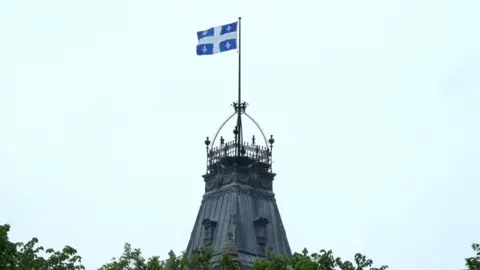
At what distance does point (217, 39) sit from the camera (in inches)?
4409

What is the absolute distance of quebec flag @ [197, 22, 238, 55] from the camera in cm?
11156

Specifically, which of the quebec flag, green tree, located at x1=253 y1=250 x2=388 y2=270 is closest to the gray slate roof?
the quebec flag

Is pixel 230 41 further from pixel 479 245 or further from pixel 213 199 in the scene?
pixel 479 245

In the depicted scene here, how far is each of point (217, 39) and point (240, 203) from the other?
1275 cm

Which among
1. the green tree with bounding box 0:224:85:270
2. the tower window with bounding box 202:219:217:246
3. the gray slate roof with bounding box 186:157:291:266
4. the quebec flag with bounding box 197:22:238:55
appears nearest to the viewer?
the green tree with bounding box 0:224:85:270

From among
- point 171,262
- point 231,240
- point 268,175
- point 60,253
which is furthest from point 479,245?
point 268,175

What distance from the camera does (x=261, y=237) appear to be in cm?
10750

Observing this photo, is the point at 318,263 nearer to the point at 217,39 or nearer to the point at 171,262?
the point at 171,262

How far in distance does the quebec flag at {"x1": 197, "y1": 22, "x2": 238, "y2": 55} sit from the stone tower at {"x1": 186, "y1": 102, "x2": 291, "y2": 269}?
196 inches

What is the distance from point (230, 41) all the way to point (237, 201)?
12249mm

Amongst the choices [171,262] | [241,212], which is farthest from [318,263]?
[241,212]

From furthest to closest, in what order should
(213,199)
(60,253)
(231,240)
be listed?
(213,199), (231,240), (60,253)

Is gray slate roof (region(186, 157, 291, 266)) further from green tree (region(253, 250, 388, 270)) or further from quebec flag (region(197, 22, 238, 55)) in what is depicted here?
green tree (region(253, 250, 388, 270))

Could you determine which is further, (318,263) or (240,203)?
(240,203)
